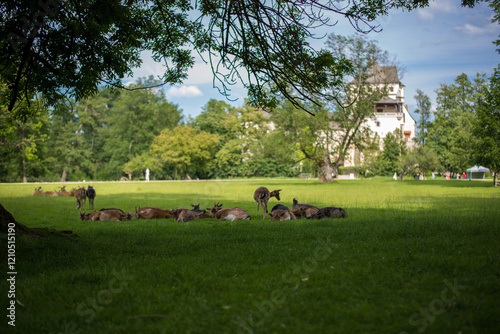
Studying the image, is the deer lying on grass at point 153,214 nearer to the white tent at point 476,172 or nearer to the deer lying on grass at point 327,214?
the deer lying on grass at point 327,214

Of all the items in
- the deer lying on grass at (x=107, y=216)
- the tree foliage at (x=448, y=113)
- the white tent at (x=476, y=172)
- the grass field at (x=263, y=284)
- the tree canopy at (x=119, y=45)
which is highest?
the tree foliage at (x=448, y=113)

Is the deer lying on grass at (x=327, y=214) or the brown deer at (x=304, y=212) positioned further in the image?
the brown deer at (x=304, y=212)

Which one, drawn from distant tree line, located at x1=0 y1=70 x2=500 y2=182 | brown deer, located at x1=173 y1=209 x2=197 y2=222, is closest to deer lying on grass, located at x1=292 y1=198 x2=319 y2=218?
brown deer, located at x1=173 y1=209 x2=197 y2=222

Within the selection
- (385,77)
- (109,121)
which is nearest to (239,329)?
(385,77)

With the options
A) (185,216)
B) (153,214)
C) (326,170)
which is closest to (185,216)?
(185,216)

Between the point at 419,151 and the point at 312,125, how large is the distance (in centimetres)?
2402

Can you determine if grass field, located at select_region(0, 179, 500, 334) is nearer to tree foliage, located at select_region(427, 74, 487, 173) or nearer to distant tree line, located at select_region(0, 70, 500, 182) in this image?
distant tree line, located at select_region(0, 70, 500, 182)

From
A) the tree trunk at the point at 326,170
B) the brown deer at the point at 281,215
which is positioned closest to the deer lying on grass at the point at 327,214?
the brown deer at the point at 281,215

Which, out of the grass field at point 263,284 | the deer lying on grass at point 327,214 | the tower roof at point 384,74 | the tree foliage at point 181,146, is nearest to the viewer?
the grass field at point 263,284

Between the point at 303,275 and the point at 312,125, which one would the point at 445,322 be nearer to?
the point at 303,275

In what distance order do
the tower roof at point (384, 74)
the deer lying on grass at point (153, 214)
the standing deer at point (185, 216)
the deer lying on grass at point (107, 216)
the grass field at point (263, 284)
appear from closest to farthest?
the grass field at point (263, 284)
the standing deer at point (185, 216)
the deer lying on grass at point (107, 216)
the deer lying on grass at point (153, 214)
the tower roof at point (384, 74)

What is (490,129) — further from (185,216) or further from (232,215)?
(185,216)

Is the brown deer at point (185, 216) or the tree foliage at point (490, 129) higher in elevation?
the tree foliage at point (490, 129)

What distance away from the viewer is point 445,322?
3.69 meters
